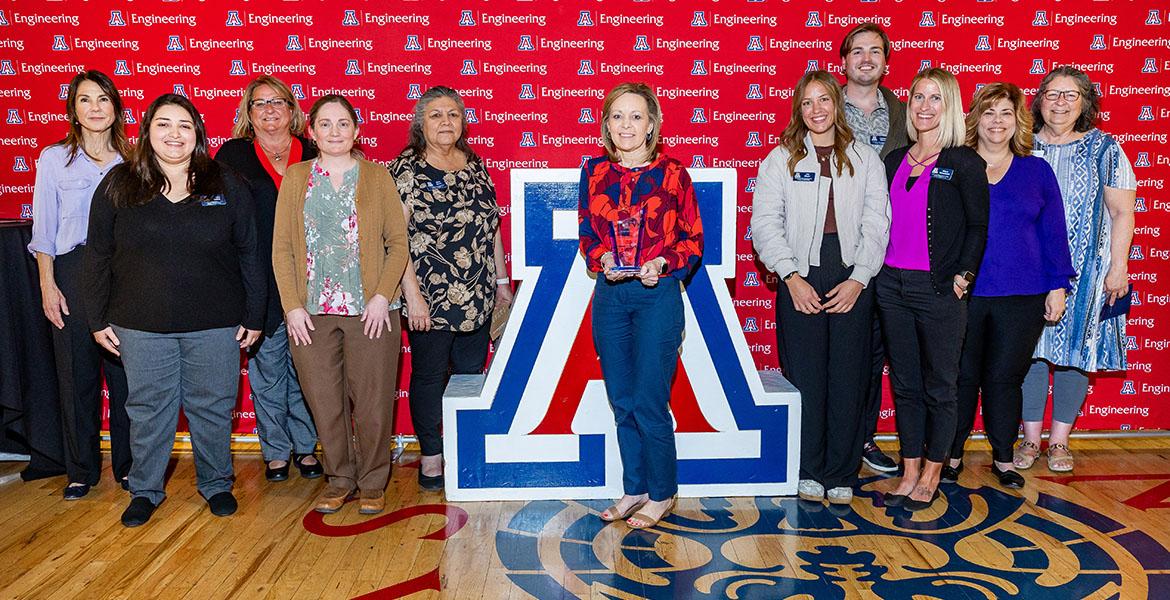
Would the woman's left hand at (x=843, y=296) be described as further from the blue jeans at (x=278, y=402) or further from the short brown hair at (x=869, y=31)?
the blue jeans at (x=278, y=402)

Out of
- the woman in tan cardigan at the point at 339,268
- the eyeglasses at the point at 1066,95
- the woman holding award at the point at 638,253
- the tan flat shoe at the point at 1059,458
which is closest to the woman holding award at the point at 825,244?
the woman holding award at the point at 638,253

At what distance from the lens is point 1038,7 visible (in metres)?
4.53

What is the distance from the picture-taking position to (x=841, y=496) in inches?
150

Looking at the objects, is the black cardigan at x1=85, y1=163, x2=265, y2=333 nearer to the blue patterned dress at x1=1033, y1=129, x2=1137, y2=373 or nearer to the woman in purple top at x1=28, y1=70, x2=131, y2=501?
the woman in purple top at x1=28, y1=70, x2=131, y2=501

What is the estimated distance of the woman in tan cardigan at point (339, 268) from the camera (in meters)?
3.50

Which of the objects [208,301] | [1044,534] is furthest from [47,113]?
[1044,534]

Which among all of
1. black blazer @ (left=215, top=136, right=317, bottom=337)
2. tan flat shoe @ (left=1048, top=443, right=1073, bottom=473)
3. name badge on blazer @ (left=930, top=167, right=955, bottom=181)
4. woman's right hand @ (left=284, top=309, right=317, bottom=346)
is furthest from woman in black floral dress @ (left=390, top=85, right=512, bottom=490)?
tan flat shoe @ (left=1048, top=443, right=1073, bottom=473)

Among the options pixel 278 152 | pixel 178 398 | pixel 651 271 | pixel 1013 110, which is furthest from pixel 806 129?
pixel 178 398

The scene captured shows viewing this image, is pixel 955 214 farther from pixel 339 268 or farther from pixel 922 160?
pixel 339 268

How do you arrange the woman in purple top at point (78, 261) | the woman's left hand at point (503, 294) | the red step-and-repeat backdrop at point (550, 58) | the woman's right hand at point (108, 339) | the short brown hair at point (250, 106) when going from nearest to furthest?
the woman's right hand at point (108, 339)
the woman in purple top at point (78, 261)
the short brown hair at point (250, 106)
the woman's left hand at point (503, 294)
the red step-and-repeat backdrop at point (550, 58)

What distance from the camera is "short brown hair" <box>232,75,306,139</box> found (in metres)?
3.87

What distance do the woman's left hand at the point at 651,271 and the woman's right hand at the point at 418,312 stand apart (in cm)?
97

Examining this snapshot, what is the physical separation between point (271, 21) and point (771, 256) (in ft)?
8.52

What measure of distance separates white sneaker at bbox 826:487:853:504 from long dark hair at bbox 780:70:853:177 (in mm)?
1256
